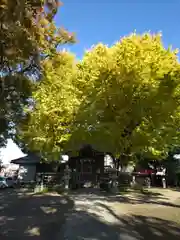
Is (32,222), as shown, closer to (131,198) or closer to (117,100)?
(117,100)

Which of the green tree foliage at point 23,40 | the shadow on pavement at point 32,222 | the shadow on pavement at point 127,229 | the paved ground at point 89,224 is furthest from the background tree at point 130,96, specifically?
the shadow on pavement at point 127,229

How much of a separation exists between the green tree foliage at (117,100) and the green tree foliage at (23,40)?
3.65ft

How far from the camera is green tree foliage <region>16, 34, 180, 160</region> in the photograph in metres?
15.1

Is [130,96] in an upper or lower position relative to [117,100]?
upper

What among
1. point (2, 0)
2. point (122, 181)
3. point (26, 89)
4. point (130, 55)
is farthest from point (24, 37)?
point (122, 181)

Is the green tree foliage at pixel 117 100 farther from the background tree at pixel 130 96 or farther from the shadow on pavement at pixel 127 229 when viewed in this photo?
the shadow on pavement at pixel 127 229

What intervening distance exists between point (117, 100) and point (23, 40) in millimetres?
8168

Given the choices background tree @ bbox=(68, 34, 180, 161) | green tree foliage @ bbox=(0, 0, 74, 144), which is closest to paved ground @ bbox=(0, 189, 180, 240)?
green tree foliage @ bbox=(0, 0, 74, 144)

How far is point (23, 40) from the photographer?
7.75 metres

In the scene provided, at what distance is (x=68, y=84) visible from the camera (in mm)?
21250

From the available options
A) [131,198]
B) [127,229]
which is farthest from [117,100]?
[127,229]

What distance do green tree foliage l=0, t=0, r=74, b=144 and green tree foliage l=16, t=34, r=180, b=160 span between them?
111 centimetres

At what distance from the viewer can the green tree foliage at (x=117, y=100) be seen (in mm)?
15055

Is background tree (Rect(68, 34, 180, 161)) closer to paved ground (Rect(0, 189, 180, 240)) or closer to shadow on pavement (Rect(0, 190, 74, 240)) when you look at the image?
paved ground (Rect(0, 189, 180, 240))
